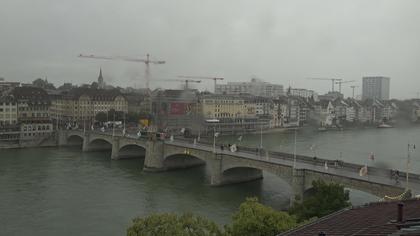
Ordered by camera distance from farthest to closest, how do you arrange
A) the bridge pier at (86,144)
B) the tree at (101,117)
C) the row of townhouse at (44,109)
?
the tree at (101,117) → the row of townhouse at (44,109) → the bridge pier at (86,144)

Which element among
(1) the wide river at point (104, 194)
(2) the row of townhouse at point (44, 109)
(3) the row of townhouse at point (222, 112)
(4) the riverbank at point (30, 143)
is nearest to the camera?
(1) the wide river at point (104, 194)

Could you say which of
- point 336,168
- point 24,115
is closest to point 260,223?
point 336,168

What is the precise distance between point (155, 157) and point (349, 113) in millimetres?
63796

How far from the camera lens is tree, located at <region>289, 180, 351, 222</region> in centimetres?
1559

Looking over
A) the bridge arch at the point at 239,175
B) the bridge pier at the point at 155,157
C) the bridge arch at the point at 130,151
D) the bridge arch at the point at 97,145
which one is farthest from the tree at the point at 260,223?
the bridge arch at the point at 97,145

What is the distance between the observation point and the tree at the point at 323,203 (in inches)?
614

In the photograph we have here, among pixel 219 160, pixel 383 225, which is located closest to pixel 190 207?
pixel 219 160

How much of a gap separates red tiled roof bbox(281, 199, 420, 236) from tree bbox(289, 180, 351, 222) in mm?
6429

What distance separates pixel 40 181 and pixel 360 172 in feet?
67.3

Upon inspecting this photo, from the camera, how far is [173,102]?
3155 inches

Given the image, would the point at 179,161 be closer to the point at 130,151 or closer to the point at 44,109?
the point at 130,151

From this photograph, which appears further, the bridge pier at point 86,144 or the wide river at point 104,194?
the bridge pier at point 86,144

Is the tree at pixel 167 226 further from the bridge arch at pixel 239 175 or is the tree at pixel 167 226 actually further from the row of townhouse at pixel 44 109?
the row of townhouse at pixel 44 109

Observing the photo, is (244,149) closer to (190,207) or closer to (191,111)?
(190,207)
